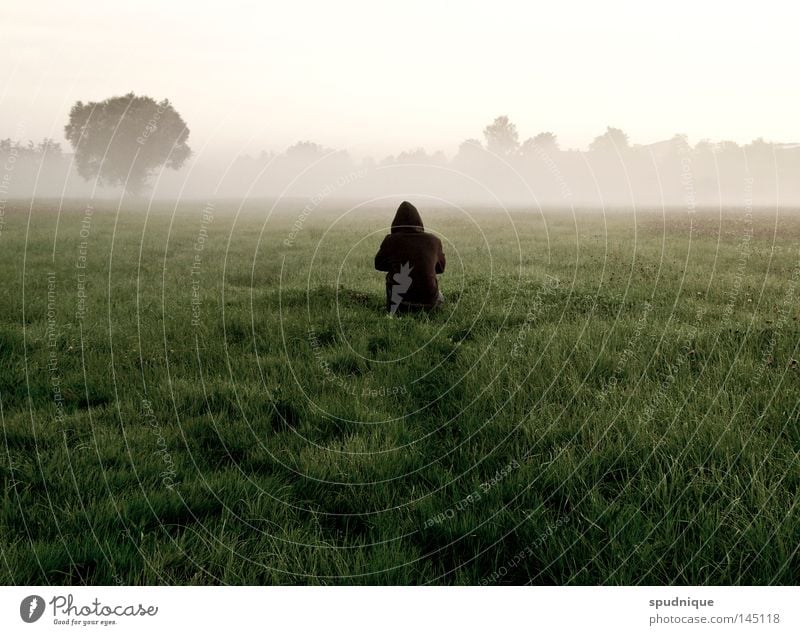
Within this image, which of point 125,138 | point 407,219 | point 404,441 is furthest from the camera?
point 125,138

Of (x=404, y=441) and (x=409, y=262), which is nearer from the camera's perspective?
(x=404, y=441)

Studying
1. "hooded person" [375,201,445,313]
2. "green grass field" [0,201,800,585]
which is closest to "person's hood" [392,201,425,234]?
"hooded person" [375,201,445,313]

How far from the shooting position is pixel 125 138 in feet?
155

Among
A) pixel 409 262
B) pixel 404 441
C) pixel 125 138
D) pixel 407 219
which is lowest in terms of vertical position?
pixel 404 441

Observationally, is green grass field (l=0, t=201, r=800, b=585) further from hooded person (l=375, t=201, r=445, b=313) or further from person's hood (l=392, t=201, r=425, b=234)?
person's hood (l=392, t=201, r=425, b=234)

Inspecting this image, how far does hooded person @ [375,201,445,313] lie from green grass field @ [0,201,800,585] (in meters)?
0.39

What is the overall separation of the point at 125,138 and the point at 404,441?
53.0 metres

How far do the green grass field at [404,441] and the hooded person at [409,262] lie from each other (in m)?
0.39

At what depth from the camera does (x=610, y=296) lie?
8547 millimetres

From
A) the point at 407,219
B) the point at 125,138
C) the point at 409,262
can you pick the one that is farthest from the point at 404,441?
the point at 125,138

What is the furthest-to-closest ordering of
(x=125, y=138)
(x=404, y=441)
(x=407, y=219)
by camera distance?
1. (x=125, y=138)
2. (x=407, y=219)
3. (x=404, y=441)

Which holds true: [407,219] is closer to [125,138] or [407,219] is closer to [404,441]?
[404,441]
